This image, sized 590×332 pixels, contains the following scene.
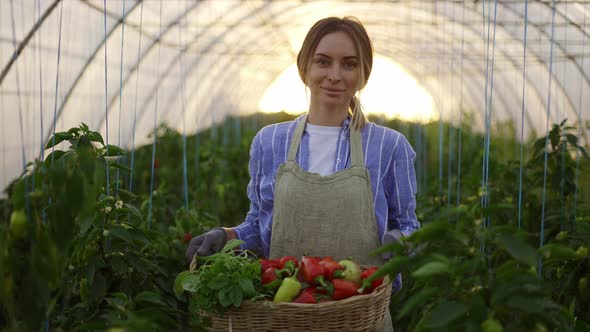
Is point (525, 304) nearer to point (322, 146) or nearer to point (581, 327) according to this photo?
point (581, 327)

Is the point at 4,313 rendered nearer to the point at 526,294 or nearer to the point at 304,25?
the point at 526,294

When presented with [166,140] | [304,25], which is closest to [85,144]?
[166,140]

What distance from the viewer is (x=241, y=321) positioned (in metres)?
1.89

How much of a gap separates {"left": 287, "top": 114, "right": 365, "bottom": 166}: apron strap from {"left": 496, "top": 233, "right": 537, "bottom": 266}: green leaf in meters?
0.79

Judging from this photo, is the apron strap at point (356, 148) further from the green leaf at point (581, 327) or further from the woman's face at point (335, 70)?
the green leaf at point (581, 327)

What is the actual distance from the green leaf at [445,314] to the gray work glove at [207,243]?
2.99 feet

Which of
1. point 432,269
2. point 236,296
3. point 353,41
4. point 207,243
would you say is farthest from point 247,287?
point 353,41

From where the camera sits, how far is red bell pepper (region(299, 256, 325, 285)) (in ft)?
6.35

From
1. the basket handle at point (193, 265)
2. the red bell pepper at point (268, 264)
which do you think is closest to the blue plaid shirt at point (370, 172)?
the basket handle at point (193, 265)

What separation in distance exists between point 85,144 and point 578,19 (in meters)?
8.62

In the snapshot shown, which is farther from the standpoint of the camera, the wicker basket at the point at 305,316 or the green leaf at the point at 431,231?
the wicker basket at the point at 305,316

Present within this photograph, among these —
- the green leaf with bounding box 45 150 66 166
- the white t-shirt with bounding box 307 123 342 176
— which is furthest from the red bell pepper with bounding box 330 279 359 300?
the green leaf with bounding box 45 150 66 166

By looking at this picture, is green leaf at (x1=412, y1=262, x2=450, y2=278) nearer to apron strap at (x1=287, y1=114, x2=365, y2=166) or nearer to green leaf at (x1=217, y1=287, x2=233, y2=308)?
green leaf at (x1=217, y1=287, x2=233, y2=308)

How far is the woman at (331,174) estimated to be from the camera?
7.49ft
